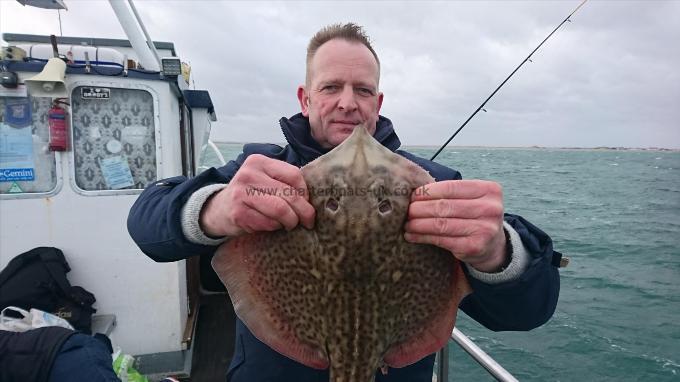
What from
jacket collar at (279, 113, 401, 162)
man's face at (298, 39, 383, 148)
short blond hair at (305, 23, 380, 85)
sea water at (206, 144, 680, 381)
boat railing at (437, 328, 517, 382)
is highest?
short blond hair at (305, 23, 380, 85)

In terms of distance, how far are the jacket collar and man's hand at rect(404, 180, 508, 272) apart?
1.02 meters

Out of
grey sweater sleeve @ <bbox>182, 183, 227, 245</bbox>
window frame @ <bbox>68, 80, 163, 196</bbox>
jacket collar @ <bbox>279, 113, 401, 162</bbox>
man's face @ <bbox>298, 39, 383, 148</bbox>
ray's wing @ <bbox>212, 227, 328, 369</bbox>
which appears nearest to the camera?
ray's wing @ <bbox>212, 227, 328, 369</bbox>

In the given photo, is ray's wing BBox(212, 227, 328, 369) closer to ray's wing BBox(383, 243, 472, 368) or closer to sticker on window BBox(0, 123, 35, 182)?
ray's wing BBox(383, 243, 472, 368)

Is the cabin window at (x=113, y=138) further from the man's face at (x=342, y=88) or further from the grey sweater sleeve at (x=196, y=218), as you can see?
the grey sweater sleeve at (x=196, y=218)

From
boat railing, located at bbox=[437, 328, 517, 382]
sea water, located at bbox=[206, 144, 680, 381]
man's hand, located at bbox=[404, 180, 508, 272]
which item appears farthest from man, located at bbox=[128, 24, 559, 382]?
sea water, located at bbox=[206, 144, 680, 381]

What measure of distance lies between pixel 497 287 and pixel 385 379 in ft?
2.78

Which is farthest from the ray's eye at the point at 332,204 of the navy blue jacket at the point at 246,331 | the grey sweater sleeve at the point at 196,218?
the navy blue jacket at the point at 246,331

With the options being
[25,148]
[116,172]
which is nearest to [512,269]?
[116,172]

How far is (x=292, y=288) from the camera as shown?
1755 millimetres

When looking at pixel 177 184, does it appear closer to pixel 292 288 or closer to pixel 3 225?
pixel 292 288

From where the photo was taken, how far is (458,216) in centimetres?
158

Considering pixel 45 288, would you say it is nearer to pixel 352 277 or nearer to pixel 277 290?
pixel 277 290

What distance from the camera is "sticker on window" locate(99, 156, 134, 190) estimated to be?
5.44 metres

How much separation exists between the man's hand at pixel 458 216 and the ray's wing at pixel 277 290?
1.52 feet
